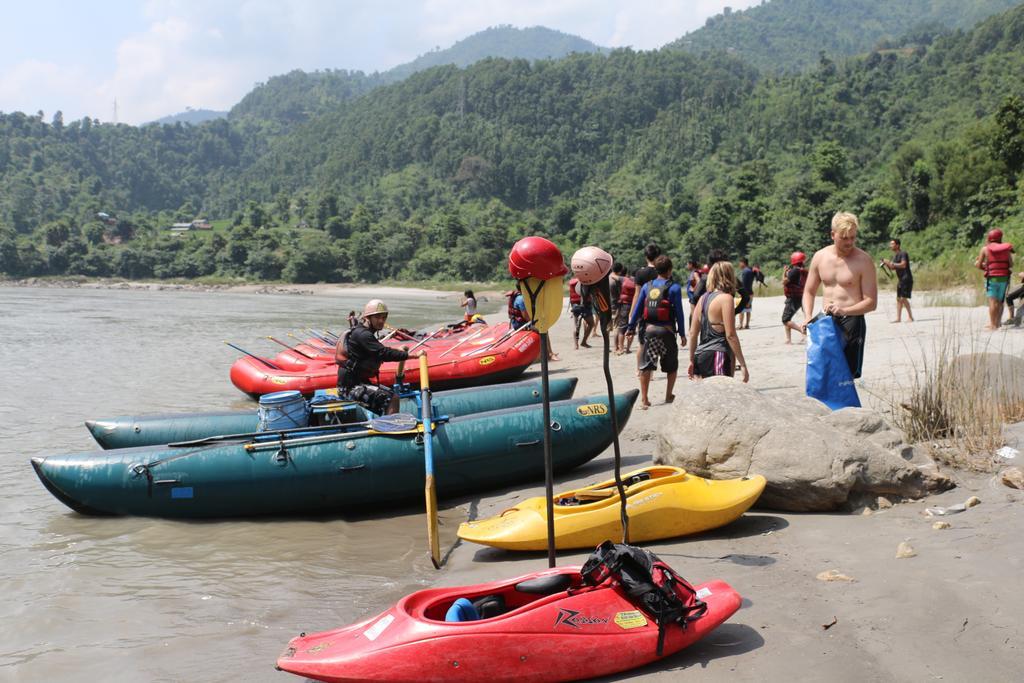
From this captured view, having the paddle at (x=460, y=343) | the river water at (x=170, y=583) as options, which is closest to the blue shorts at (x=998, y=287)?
the paddle at (x=460, y=343)

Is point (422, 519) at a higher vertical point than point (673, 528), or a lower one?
lower

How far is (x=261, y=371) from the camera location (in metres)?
13.1

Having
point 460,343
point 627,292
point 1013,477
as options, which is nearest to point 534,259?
point 1013,477

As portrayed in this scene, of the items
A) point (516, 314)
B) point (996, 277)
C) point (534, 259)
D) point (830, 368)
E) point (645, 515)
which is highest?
point (534, 259)

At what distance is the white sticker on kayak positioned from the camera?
376 cm

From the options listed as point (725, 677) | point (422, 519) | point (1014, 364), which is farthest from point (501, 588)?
point (1014, 364)

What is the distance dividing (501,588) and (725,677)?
111 centimetres

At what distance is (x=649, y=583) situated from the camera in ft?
12.4

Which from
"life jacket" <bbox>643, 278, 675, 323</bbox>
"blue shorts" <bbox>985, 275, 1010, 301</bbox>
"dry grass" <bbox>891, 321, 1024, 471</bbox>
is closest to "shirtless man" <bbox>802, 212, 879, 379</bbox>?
"dry grass" <bbox>891, 321, 1024, 471</bbox>

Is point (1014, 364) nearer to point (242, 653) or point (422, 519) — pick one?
point (422, 519)

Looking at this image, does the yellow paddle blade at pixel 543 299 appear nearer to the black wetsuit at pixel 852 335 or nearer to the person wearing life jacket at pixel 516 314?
the black wetsuit at pixel 852 335

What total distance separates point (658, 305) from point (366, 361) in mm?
3024

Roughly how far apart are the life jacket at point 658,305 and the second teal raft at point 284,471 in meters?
1.84

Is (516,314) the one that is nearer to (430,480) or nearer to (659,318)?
(659,318)
